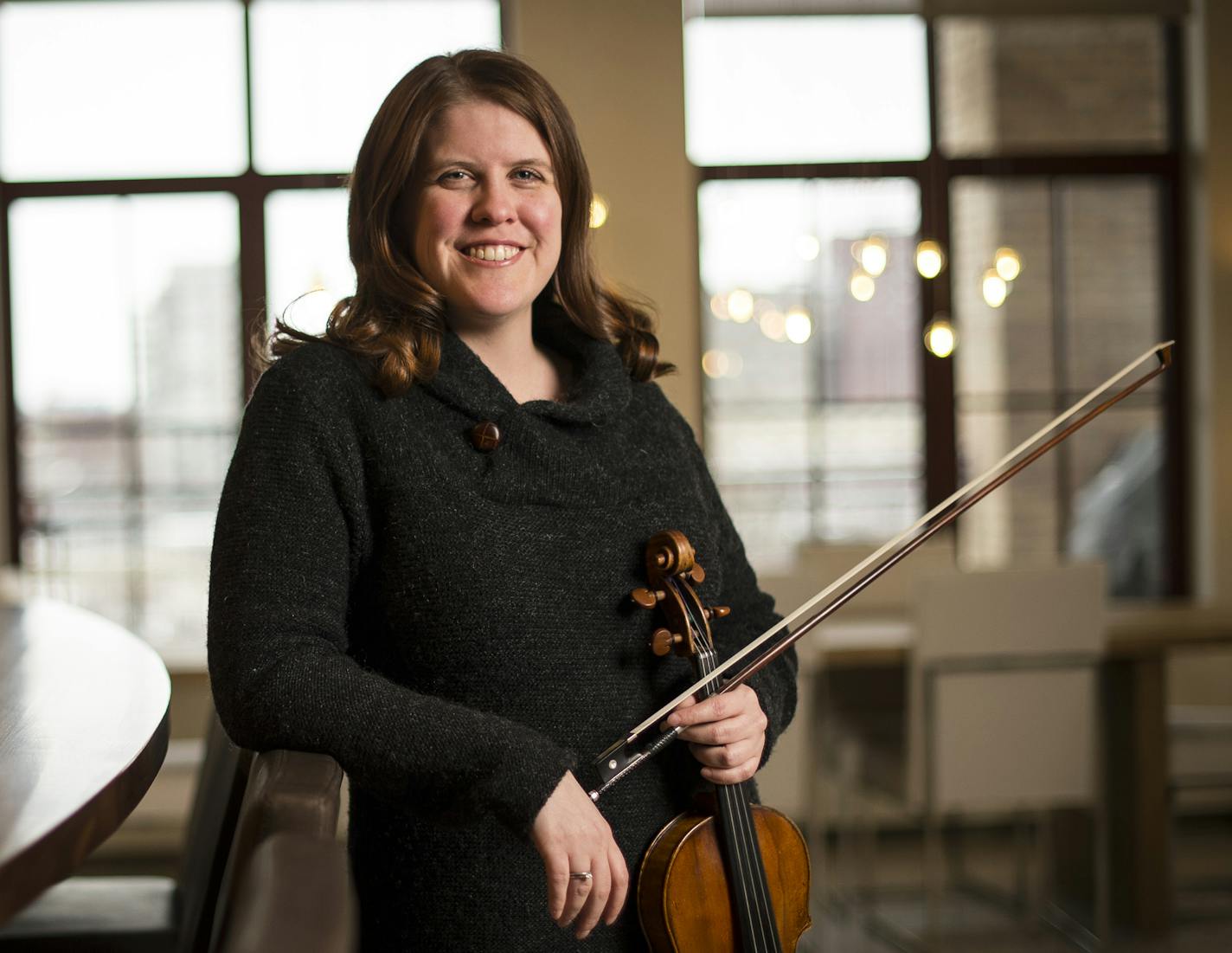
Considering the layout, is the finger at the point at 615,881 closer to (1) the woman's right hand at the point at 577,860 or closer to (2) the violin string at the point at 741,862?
(1) the woman's right hand at the point at 577,860

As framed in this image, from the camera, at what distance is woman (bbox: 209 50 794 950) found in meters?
1.11

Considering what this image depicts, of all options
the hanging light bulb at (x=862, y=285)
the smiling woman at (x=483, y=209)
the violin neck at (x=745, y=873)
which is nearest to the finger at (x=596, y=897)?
the violin neck at (x=745, y=873)

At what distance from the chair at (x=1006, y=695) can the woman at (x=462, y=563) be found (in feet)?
7.63

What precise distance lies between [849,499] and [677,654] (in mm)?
4126

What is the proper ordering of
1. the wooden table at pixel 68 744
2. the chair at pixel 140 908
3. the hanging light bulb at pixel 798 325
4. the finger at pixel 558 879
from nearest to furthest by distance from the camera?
the wooden table at pixel 68 744
the finger at pixel 558 879
the chair at pixel 140 908
the hanging light bulb at pixel 798 325

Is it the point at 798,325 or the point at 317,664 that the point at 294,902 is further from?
the point at 798,325

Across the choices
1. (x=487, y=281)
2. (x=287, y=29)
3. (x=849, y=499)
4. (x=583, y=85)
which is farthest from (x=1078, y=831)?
(x=287, y=29)

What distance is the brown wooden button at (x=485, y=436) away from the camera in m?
1.34

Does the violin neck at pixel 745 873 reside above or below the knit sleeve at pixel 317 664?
below

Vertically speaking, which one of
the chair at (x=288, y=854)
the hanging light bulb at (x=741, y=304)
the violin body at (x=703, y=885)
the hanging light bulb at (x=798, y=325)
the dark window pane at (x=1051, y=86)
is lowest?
the violin body at (x=703, y=885)

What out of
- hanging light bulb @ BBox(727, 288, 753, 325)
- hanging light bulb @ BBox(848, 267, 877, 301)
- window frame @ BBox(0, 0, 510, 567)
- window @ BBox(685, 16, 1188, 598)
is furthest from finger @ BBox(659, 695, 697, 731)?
window frame @ BBox(0, 0, 510, 567)

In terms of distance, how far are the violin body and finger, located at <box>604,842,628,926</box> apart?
16cm

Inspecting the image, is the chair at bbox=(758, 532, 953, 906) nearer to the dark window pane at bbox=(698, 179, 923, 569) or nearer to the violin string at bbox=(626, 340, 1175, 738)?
the dark window pane at bbox=(698, 179, 923, 569)

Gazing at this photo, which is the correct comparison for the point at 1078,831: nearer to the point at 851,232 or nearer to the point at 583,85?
the point at 851,232
